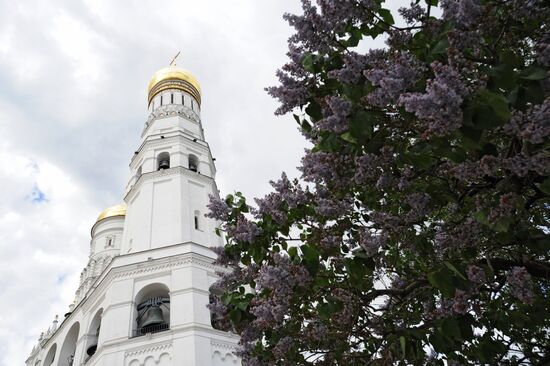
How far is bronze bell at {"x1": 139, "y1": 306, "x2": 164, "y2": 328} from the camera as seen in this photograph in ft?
51.1

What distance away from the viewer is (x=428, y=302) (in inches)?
196

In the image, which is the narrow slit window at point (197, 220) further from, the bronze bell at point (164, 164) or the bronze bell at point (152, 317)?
the bronze bell at point (152, 317)

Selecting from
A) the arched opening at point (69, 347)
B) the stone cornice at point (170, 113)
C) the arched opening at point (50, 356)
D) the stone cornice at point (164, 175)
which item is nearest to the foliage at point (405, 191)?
the stone cornice at point (164, 175)

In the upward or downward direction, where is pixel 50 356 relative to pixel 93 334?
upward

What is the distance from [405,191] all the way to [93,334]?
53.5 feet

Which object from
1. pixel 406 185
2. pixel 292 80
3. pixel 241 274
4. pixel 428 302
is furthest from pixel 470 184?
pixel 241 274

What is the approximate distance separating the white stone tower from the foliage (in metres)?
6.92

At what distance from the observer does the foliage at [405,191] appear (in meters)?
3.18

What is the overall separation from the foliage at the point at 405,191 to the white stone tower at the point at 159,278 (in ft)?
22.7

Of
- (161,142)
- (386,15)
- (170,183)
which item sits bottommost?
(386,15)

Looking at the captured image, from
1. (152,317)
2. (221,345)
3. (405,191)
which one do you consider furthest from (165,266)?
(405,191)

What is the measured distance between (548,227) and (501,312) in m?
1.53

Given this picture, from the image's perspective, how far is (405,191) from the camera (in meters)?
4.54

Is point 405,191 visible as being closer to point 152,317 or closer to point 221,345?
point 221,345
